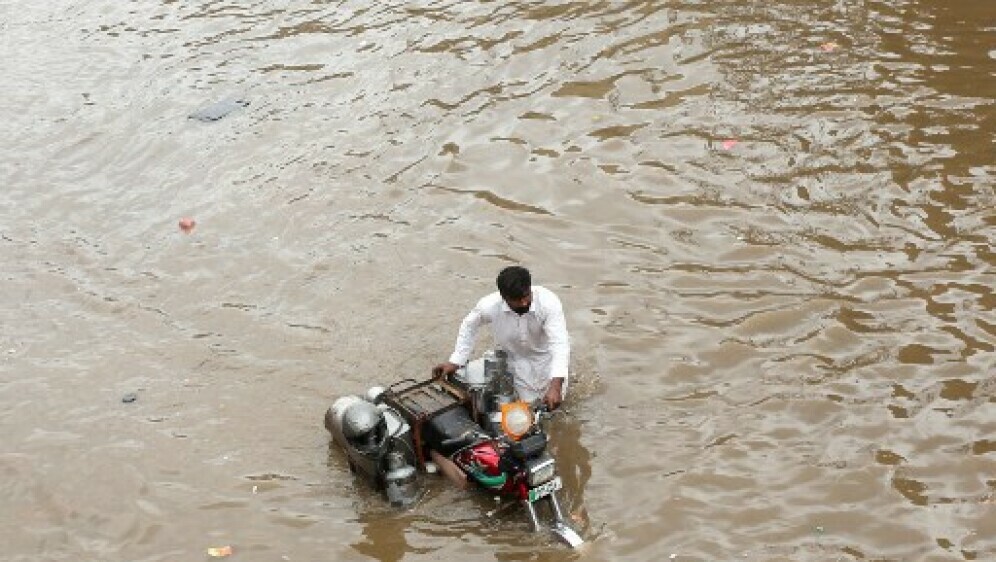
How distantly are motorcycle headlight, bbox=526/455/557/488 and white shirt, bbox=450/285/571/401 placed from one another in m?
0.87

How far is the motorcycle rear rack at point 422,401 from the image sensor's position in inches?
262

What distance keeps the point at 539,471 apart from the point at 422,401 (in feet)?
3.67

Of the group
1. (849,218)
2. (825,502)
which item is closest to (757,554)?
(825,502)

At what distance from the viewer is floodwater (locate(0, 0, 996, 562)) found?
6629 millimetres

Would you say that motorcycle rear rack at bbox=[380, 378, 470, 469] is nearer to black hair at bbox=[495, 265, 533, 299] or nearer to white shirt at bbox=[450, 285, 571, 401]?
white shirt at bbox=[450, 285, 571, 401]

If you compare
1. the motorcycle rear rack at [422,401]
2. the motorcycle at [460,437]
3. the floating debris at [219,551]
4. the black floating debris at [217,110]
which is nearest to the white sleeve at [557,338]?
the motorcycle at [460,437]

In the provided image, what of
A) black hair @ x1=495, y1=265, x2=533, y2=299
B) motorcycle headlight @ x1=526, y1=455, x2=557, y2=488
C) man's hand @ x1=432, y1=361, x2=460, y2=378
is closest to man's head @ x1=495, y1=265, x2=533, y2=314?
black hair @ x1=495, y1=265, x2=533, y2=299

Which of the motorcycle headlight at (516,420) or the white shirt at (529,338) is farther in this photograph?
the white shirt at (529,338)

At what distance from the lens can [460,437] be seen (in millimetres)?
6539

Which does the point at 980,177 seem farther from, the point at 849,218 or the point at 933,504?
the point at 933,504

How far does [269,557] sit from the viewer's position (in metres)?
6.52

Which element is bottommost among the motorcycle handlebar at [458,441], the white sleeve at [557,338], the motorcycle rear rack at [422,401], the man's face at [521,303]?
the motorcycle handlebar at [458,441]

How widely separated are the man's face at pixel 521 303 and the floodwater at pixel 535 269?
1.00 meters

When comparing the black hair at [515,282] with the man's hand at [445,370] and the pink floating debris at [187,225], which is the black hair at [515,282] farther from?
the pink floating debris at [187,225]
